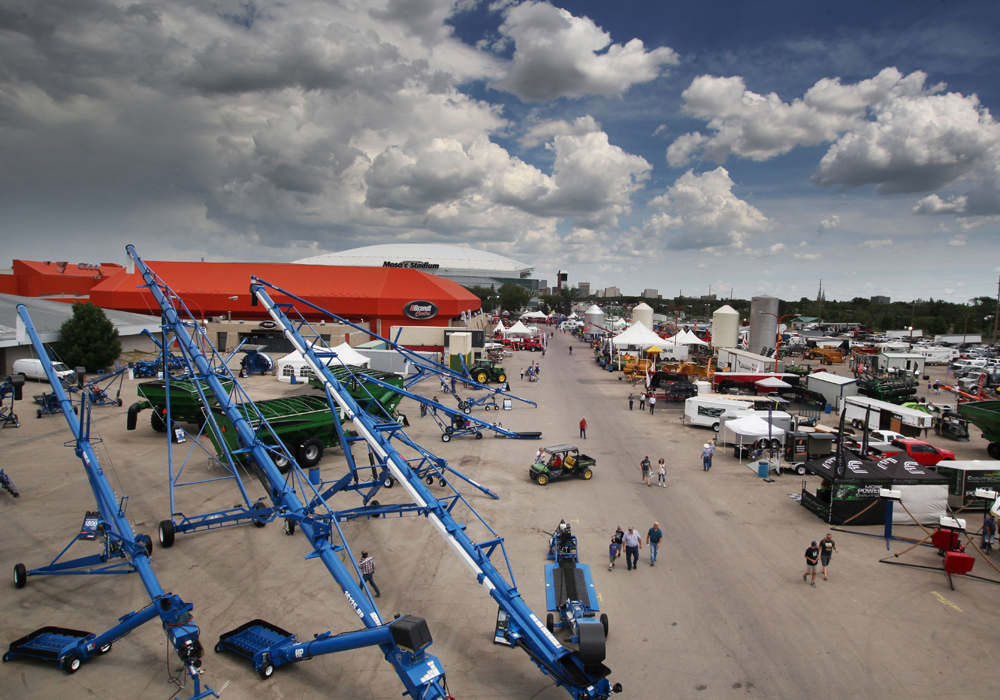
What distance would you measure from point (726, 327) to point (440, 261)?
430 ft

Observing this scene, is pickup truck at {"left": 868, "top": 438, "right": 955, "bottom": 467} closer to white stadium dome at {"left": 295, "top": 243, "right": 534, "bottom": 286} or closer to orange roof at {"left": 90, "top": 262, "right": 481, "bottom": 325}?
orange roof at {"left": 90, "top": 262, "right": 481, "bottom": 325}

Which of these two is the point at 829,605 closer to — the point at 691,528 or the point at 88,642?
the point at 691,528

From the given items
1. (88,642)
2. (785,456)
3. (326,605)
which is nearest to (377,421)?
(326,605)

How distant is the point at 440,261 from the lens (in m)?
174

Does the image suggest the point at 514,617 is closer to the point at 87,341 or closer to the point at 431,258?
the point at 87,341

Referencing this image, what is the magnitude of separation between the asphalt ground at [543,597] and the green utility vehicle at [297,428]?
1.44 meters

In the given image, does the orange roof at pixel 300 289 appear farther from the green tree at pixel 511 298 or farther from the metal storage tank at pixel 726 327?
the green tree at pixel 511 298

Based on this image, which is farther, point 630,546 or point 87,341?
point 87,341

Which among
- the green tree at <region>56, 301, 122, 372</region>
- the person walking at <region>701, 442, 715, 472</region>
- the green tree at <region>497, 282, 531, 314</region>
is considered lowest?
the person walking at <region>701, 442, 715, 472</region>

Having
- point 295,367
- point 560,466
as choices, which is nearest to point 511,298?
point 295,367

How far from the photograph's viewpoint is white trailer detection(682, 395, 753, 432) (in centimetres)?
2759

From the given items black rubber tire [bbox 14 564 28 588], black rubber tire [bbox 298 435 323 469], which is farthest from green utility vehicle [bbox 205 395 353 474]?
black rubber tire [bbox 14 564 28 588]

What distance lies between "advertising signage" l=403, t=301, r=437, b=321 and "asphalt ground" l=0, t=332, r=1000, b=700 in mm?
35456

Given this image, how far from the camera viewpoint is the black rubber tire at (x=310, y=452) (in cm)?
2002
